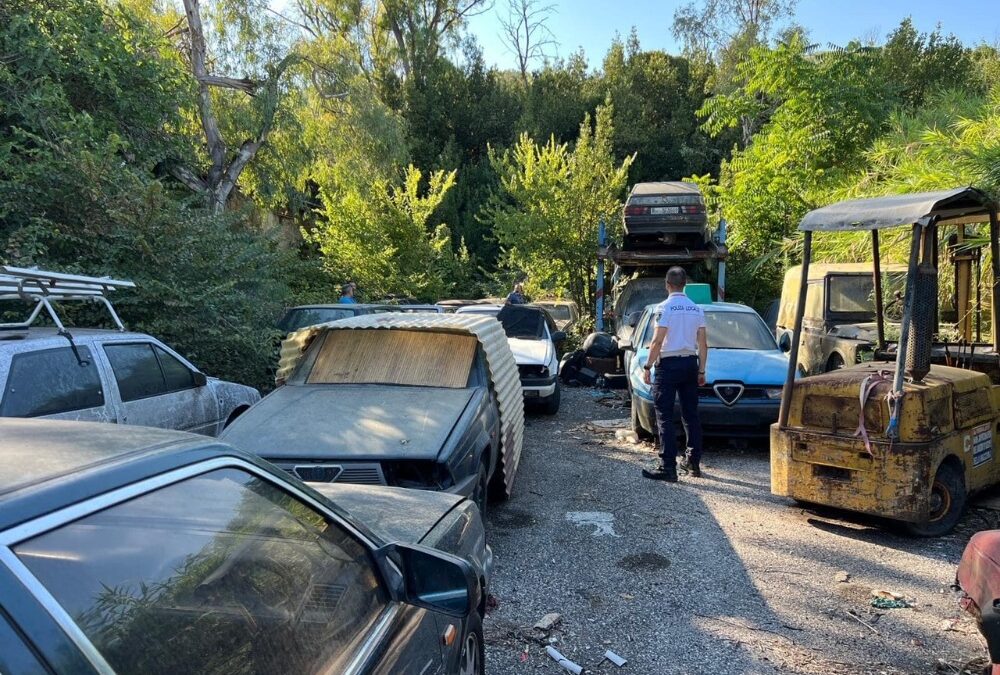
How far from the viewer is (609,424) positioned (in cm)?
924

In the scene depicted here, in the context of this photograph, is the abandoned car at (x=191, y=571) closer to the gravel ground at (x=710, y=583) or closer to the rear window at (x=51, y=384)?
the gravel ground at (x=710, y=583)

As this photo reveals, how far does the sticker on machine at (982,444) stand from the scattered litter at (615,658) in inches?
136

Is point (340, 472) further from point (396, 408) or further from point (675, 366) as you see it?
point (675, 366)

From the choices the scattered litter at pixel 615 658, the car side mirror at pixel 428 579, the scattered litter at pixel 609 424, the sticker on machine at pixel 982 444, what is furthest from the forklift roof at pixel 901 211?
the scattered litter at pixel 609 424

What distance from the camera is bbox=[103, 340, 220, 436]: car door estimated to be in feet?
17.1

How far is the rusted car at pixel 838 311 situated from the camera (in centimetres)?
932

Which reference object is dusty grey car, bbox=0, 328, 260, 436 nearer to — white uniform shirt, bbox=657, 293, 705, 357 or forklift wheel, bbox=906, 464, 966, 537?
white uniform shirt, bbox=657, 293, 705, 357

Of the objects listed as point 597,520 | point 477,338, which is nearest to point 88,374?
point 477,338

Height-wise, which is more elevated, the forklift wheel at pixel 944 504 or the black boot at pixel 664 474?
the forklift wheel at pixel 944 504

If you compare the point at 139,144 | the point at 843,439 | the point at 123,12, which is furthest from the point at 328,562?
the point at 123,12

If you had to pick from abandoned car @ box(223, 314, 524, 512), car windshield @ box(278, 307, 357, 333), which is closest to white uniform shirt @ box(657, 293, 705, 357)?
abandoned car @ box(223, 314, 524, 512)

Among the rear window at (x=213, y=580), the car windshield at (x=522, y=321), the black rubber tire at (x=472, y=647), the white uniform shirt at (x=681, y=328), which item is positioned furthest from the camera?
the car windshield at (x=522, y=321)

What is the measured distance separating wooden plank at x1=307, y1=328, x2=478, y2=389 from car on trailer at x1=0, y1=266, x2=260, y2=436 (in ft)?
4.21

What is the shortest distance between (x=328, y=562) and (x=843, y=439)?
4291 mm
